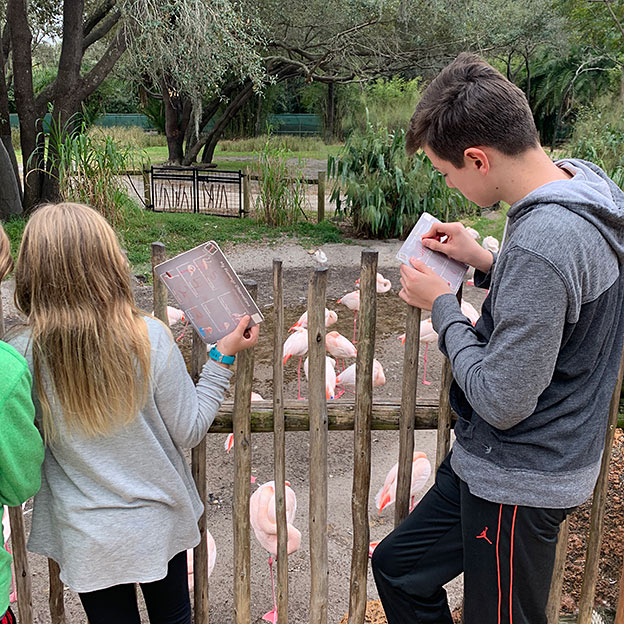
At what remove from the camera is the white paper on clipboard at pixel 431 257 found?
1669mm

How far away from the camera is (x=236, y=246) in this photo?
9.05 meters

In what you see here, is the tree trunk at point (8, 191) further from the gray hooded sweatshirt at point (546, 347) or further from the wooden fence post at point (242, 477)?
the gray hooded sweatshirt at point (546, 347)

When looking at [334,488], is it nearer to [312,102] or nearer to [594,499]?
[594,499]

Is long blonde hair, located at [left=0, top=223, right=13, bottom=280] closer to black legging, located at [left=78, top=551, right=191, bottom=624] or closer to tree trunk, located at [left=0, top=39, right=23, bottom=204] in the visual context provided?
black legging, located at [left=78, top=551, right=191, bottom=624]

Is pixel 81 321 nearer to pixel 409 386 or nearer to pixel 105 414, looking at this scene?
pixel 105 414

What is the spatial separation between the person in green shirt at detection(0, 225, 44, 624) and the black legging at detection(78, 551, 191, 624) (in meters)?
0.25

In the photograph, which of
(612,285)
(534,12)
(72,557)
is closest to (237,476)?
(72,557)

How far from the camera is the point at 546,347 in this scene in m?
1.19

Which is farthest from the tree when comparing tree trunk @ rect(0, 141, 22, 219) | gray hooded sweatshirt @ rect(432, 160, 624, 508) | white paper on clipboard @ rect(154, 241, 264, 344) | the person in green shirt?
gray hooded sweatshirt @ rect(432, 160, 624, 508)

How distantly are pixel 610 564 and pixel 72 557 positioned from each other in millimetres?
2187

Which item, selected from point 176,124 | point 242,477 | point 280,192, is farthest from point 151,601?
point 176,124

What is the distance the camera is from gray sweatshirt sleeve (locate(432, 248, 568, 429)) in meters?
1.17

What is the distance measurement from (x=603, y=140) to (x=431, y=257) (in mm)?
8174

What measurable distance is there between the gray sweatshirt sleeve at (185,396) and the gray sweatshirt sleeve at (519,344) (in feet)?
2.14
